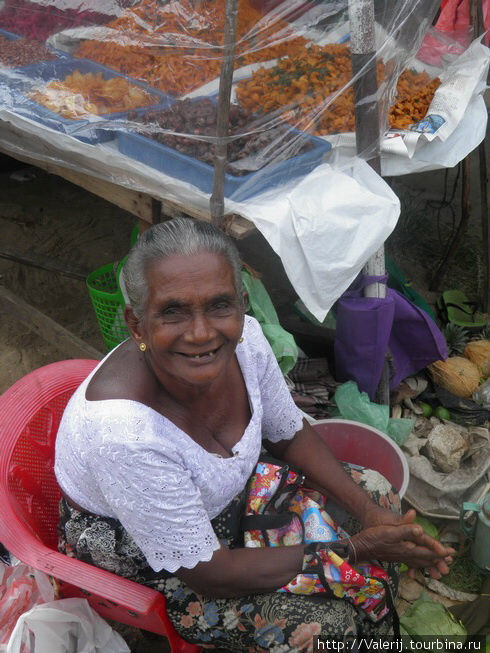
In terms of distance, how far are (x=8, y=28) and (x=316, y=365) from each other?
6.62ft

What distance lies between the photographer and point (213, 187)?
2.13 m

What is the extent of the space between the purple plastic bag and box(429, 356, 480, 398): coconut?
0.15m

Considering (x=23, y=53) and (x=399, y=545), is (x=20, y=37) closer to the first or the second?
(x=23, y=53)

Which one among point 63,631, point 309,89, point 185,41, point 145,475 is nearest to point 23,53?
point 185,41

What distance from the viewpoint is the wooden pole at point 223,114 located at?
186 cm

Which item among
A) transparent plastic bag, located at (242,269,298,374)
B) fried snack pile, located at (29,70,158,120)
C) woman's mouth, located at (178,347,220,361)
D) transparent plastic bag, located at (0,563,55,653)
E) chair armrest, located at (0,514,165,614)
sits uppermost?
fried snack pile, located at (29,70,158,120)

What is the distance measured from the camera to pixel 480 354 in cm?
319

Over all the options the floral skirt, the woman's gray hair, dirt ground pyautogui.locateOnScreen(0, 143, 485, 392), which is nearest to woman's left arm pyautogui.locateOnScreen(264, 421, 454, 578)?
the floral skirt

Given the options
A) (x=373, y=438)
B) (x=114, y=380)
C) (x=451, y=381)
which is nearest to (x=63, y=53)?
(x=114, y=380)

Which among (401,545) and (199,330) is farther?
(401,545)

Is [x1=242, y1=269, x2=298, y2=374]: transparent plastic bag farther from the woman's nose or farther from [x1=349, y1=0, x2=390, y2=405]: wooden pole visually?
the woman's nose

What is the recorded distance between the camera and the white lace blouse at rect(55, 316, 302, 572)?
1419mm

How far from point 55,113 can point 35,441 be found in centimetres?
129

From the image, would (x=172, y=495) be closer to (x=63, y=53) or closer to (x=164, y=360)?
(x=164, y=360)
